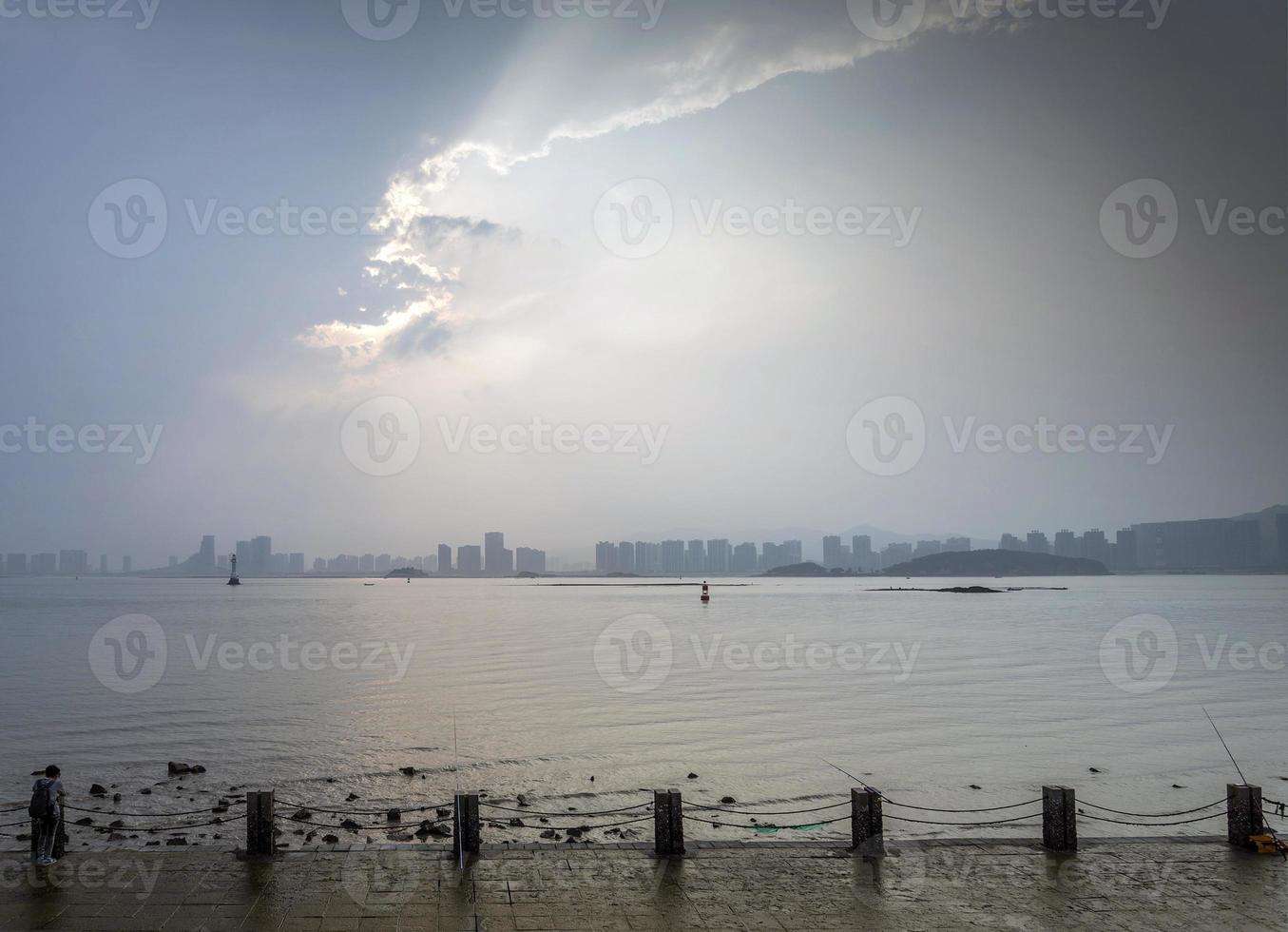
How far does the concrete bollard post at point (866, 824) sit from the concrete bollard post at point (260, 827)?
11.3 metres

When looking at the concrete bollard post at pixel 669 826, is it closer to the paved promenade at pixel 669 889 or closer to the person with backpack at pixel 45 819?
the paved promenade at pixel 669 889

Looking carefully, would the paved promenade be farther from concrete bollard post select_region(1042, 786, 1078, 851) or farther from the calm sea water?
the calm sea water

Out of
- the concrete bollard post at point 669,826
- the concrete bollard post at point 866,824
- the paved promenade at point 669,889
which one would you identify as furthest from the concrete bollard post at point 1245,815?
the concrete bollard post at point 669,826

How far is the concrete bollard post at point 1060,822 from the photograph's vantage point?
16.5 meters

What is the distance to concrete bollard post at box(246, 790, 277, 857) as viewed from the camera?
52.2 ft

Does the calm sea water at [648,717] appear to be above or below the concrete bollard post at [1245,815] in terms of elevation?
A: below

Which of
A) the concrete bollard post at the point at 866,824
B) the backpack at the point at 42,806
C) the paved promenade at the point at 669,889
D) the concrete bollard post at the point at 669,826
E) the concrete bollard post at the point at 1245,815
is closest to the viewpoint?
the paved promenade at the point at 669,889

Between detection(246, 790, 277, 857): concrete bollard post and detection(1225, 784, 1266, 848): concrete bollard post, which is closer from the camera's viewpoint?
detection(246, 790, 277, 857): concrete bollard post

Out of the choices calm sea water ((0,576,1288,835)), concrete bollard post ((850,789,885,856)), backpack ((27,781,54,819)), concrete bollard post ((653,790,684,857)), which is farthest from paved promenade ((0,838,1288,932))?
calm sea water ((0,576,1288,835))

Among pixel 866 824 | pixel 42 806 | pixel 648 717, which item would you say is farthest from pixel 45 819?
pixel 648 717

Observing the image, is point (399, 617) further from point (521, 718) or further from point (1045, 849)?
point (1045, 849)

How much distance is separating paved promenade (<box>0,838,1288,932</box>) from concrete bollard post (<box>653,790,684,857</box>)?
29cm

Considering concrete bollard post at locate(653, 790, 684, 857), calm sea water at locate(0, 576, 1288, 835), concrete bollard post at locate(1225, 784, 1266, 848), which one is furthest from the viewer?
calm sea water at locate(0, 576, 1288, 835)

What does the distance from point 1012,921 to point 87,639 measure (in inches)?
3976
